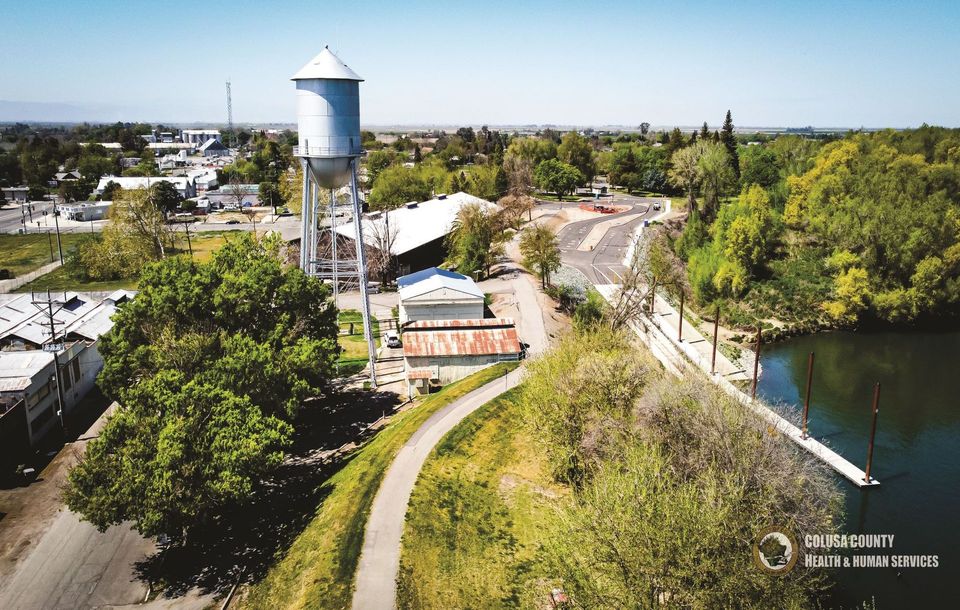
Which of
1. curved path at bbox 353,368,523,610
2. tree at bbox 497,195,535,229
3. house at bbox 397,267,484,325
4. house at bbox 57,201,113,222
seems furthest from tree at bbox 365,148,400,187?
curved path at bbox 353,368,523,610

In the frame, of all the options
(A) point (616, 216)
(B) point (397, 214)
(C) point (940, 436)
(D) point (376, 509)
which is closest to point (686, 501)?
(D) point (376, 509)

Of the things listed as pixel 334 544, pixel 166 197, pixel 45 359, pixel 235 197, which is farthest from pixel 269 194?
pixel 334 544

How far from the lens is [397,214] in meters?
75.4

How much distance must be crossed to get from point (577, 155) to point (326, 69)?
8836 centimetres

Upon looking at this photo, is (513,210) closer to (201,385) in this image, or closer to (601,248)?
(601,248)

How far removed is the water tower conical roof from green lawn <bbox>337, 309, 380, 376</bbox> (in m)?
15.9

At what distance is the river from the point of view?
26438 mm

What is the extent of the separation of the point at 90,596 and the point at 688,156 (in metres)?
84.0

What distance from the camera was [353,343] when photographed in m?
47.5

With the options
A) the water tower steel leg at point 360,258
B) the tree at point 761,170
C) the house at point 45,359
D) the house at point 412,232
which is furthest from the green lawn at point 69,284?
the tree at point 761,170

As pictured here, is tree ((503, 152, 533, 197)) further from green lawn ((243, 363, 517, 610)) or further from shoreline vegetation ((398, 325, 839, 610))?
green lawn ((243, 363, 517, 610))

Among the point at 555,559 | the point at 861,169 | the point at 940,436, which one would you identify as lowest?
the point at 940,436

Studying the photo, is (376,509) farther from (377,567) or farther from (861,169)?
(861,169)

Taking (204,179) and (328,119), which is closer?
(328,119)
